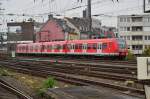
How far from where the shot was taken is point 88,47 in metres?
46.5

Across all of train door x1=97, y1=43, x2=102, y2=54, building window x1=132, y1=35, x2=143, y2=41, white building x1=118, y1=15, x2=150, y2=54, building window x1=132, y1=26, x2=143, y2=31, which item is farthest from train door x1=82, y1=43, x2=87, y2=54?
building window x1=132, y1=26, x2=143, y2=31

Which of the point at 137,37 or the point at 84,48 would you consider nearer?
the point at 84,48

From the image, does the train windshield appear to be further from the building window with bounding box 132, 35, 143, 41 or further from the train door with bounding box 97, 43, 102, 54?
the building window with bounding box 132, 35, 143, 41

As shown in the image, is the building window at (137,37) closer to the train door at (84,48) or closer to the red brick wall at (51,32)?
the red brick wall at (51,32)

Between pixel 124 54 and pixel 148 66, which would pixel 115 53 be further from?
pixel 148 66

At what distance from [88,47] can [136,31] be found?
48.6 m

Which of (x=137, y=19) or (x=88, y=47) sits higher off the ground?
(x=137, y=19)

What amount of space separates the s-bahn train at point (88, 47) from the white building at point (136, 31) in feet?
115

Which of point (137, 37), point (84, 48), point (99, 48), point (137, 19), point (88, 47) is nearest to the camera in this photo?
point (99, 48)

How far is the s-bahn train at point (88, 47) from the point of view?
42.5 metres

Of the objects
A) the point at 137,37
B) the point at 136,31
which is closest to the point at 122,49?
the point at 137,37

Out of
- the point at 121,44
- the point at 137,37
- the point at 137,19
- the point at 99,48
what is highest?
the point at 137,19

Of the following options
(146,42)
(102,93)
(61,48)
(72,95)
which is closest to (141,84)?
(102,93)

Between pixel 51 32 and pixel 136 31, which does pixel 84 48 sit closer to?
pixel 136 31
